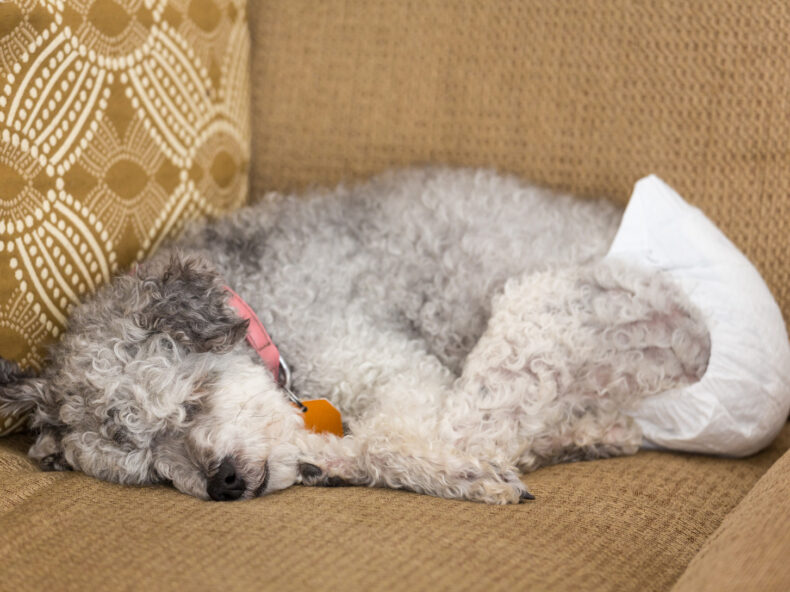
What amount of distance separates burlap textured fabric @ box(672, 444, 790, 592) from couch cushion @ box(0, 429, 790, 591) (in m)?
0.14

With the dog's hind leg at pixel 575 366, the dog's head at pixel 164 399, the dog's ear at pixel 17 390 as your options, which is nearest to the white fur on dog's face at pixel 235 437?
the dog's head at pixel 164 399

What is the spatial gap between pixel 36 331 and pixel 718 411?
191cm

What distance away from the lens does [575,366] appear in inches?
89.8

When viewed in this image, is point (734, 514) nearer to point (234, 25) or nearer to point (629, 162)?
point (629, 162)

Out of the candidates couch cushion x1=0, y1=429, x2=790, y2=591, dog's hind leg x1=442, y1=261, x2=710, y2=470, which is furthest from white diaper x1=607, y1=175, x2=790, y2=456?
couch cushion x1=0, y1=429, x2=790, y2=591

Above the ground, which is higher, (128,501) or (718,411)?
(718,411)

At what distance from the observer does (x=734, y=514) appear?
5.69 ft

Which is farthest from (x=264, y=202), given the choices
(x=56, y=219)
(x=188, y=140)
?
(x=56, y=219)

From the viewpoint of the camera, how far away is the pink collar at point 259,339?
2.20m

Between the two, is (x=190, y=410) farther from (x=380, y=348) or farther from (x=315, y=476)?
(x=380, y=348)

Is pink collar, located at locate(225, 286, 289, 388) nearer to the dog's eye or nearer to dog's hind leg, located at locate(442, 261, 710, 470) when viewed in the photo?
the dog's eye

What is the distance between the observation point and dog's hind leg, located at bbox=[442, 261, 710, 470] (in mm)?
2238

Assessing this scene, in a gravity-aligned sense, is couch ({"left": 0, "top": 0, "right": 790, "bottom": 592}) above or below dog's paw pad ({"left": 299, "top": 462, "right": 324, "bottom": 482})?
above

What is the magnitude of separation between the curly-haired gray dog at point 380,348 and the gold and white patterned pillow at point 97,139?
13cm
